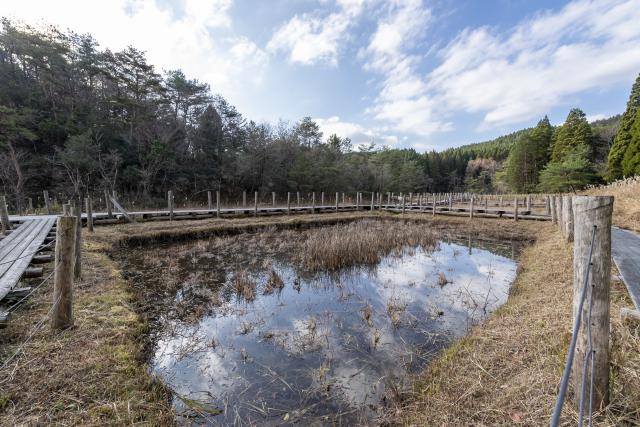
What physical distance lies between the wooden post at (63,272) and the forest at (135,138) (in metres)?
13.1

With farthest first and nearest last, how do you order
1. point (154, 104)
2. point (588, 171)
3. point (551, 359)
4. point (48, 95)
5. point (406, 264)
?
point (588, 171), point (154, 104), point (48, 95), point (406, 264), point (551, 359)

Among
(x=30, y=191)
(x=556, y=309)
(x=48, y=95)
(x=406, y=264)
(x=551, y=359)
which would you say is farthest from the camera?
(x=48, y=95)

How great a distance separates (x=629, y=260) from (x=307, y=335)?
5.31m

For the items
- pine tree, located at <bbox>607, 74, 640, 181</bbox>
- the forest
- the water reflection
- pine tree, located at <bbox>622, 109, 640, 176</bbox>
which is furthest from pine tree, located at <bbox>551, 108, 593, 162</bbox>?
the water reflection

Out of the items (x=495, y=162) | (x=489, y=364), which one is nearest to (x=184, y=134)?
(x=489, y=364)

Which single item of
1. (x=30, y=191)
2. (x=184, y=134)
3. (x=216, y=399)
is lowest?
(x=216, y=399)

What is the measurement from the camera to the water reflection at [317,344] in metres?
3.06

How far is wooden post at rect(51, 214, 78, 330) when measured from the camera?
3373mm

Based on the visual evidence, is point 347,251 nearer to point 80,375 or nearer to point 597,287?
point 80,375

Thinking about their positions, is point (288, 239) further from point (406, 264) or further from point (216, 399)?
point (216, 399)

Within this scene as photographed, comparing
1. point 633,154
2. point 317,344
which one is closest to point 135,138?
point 317,344

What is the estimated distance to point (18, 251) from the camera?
5637 millimetres

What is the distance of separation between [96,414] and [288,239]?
10.1 meters

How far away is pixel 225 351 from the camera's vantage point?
4.05 meters
